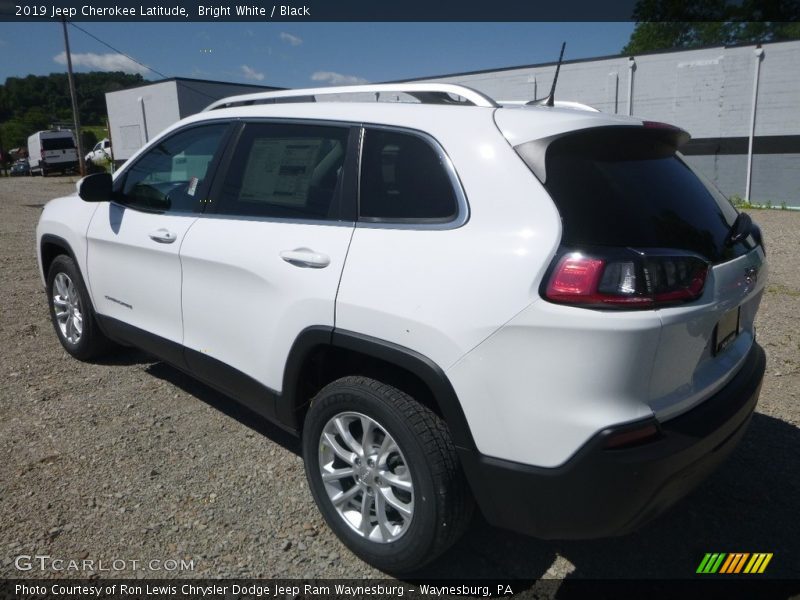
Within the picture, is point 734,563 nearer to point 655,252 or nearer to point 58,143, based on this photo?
point 655,252

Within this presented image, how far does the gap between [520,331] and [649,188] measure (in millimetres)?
782

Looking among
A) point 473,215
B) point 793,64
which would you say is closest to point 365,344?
point 473,215

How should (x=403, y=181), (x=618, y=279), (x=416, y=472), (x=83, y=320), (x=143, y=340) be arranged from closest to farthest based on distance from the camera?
(x=618, y=279) → (x=416, y=472) → (x=403, y=181) → (x=143, y=340) → (x=83, y=320)

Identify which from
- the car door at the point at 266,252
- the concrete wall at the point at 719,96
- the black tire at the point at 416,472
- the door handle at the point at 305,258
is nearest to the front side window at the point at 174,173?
the car door at the point at 266,252

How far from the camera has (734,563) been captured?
2.66 meters

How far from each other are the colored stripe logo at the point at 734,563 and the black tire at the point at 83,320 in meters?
3.90

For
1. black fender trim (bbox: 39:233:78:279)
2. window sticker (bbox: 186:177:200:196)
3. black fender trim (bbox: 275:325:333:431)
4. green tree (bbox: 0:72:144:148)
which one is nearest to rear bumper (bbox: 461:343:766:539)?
black fender trim (bbox: 275:325:333:431)

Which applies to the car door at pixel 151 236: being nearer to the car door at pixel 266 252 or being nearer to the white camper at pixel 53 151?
the car door at pixel 266 252

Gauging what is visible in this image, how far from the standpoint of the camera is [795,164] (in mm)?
17797

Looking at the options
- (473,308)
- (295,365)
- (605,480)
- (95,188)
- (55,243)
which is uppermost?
(95,188)

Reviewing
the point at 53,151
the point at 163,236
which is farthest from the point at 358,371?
the point at 53,151

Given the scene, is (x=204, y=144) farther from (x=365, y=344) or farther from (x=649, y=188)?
(x=649, y=188)

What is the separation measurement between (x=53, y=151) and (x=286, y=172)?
4042 centimetres

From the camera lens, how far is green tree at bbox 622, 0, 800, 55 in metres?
41.7
